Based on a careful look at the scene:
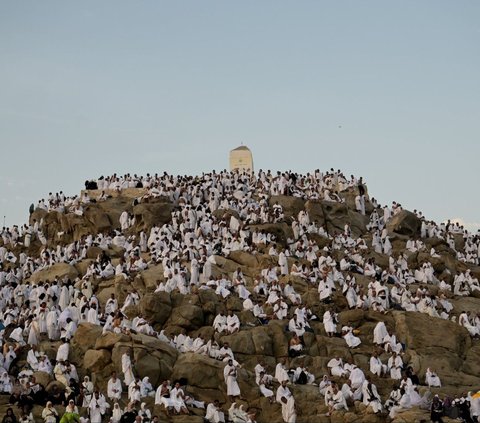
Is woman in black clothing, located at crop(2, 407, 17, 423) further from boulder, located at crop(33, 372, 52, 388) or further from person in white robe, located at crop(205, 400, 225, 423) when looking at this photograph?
person in white robe, located at crop(205, 400, 225, 423)

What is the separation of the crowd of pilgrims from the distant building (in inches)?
508

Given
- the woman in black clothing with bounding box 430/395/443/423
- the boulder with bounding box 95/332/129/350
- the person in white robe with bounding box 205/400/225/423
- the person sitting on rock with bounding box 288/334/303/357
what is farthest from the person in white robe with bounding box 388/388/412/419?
the boulder with bounding box 95/332/129/350

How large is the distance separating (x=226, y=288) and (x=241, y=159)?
3497 centimetres

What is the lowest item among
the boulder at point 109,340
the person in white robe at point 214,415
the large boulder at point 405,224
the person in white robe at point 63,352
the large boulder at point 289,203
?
the person in white robe at point 214,415

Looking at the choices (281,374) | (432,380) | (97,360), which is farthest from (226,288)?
(432,380)

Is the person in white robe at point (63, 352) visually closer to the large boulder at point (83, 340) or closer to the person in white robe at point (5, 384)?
the large boulder at point (83, 340)

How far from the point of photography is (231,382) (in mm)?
31109

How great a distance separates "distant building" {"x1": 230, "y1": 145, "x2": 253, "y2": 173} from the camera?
2859 inches

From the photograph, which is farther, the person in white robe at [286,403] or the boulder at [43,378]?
the boulder at [43,378]

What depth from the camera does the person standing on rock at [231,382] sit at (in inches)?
1221

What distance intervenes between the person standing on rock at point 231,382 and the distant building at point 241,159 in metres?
42.3

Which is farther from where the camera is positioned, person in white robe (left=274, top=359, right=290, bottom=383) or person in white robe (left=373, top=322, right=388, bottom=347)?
person in white robe (left=373, top=322, right=388, bottom=347)

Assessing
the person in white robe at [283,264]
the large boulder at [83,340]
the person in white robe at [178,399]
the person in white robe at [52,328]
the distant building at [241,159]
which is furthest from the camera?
the distant building at [241,159]

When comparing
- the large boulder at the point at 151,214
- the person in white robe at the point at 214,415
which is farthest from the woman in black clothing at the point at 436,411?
the large boulder at the point at 151,214
